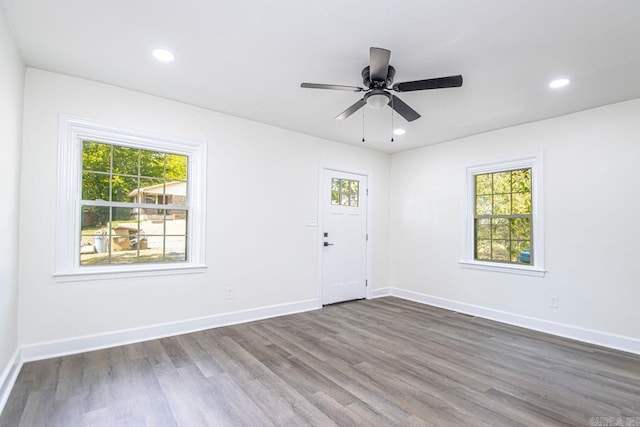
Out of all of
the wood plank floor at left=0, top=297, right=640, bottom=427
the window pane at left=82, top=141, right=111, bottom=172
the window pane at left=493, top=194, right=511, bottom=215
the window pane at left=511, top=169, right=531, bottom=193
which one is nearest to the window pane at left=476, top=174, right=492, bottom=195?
the window pane at left=493, top=194, right=511, bottom=215

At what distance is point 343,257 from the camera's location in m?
5.15

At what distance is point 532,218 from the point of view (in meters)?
4.06

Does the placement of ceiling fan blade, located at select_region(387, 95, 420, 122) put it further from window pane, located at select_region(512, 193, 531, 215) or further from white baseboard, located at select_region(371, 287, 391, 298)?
white baseboard, located at select_region(371, 287, 391, 298)

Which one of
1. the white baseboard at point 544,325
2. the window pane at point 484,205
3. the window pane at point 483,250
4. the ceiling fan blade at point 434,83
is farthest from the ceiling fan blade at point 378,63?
the white baseboard at point 544,325

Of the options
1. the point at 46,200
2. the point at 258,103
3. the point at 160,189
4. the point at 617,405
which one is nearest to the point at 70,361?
the point at 46,200

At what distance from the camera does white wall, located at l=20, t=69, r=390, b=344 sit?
9.43 feet

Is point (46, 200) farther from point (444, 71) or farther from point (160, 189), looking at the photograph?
point (444, 71)

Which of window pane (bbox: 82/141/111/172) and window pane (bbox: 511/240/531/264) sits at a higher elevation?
window pane (bbox: 82/141/111/172)

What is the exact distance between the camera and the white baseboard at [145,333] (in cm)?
287

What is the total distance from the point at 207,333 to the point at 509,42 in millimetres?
3903

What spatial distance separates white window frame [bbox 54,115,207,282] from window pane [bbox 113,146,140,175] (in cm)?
7

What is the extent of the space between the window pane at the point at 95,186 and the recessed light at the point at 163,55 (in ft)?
4.49

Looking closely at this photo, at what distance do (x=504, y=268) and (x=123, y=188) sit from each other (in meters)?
4.67

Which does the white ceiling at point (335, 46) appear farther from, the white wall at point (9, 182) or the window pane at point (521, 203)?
the window pane at point (521, 203)
